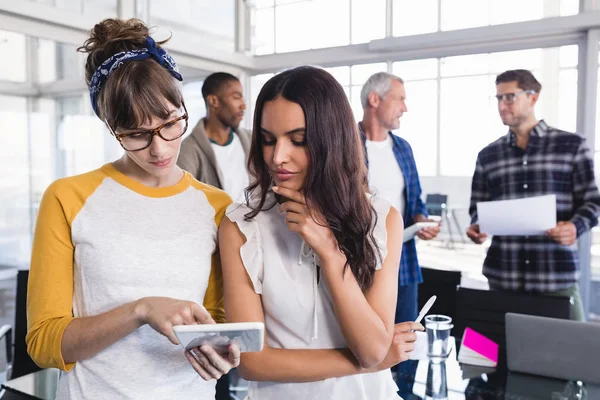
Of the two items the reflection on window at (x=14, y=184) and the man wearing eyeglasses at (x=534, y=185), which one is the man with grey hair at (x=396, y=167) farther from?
the reflection on window at (x=14, y=184)

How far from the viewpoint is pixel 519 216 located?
2.67 m

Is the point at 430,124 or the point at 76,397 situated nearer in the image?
the point at 76,397

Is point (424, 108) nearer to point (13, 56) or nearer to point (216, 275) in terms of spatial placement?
point (13, 56)

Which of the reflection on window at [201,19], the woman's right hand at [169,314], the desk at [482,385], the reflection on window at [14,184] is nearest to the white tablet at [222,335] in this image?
the woman's right hand at [169,314]

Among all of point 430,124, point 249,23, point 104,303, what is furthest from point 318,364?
point 430,124

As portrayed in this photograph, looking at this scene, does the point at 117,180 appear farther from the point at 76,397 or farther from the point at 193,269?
the point at 76,397

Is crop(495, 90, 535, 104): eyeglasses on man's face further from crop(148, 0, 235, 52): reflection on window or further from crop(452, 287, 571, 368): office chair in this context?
crop(148, 0, 235, 52): reflection on window

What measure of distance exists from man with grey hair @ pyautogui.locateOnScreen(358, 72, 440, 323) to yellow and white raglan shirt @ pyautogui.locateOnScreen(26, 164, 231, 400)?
1.94m

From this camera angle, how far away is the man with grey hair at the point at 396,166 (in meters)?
2.92

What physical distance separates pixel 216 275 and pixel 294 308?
7.7 inches

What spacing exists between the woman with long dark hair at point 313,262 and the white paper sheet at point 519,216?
62.0 inches

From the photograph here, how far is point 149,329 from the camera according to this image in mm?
1084

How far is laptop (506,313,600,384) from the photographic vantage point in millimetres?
1812

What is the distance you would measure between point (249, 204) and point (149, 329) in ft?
1.24
